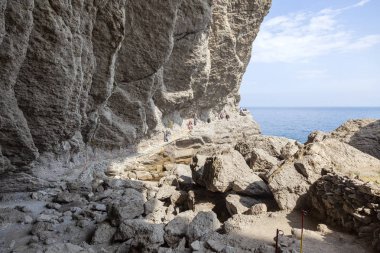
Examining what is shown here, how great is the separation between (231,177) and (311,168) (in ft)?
12.1

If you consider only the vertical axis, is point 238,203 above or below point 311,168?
below

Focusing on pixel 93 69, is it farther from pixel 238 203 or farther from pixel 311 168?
pixel 311 168

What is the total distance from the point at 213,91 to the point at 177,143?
11.3m

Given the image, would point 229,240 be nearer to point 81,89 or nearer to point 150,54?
point 81,89

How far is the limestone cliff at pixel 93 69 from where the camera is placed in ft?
34.5

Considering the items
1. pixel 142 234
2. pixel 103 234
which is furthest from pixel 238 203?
pixel 103 234

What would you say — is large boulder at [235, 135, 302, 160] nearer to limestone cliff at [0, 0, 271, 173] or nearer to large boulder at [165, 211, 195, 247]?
limestone cliff at [0, 0, 271, 173]

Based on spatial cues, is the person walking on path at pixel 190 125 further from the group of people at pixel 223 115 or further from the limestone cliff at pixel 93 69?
the group of people at pixel 223 115

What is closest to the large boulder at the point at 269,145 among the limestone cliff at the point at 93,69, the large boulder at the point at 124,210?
the large boulder at the point at 124,210

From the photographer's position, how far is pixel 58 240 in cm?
1105

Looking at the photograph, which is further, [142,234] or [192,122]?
[192,122]

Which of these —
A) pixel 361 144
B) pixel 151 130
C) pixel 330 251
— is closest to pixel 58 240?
pixel 330 251

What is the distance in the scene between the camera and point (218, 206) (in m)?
15.1

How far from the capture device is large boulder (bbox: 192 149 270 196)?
13977 millimetres
